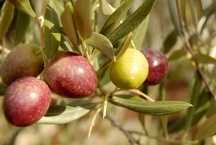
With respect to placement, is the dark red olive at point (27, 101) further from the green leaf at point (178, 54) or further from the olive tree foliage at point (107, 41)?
the green leaf at point (178, 54)

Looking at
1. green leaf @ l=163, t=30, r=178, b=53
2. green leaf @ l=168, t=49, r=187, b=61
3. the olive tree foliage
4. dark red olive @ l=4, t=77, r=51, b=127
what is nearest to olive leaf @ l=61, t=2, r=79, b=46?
the olive tree foliage

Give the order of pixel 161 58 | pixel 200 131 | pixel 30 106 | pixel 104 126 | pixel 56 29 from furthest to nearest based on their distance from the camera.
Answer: pixel 104 126, pixel 200 131, pixel 161 58, pixel 56 29, pixel 30 106

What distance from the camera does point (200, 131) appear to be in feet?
5.03

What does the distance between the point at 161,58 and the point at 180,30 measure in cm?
62

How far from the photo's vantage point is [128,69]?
1059 millimetres

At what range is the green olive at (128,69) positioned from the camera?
3.48ft

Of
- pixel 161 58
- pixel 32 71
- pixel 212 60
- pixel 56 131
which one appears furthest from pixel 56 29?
pixel 56 131

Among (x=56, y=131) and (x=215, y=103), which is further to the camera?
(x=56, y=131)

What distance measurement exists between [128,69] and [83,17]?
0.12 meters

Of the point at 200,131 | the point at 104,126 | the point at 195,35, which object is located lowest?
the point at 104,126

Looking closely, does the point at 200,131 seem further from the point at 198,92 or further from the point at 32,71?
the point at 32,71

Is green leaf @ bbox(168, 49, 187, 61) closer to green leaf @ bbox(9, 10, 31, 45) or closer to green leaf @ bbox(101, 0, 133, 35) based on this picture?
green leaf @ bbox(9, 10, 31, 45)

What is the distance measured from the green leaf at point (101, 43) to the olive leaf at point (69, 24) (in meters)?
0.03

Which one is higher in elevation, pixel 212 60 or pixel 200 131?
pixel 212 60
